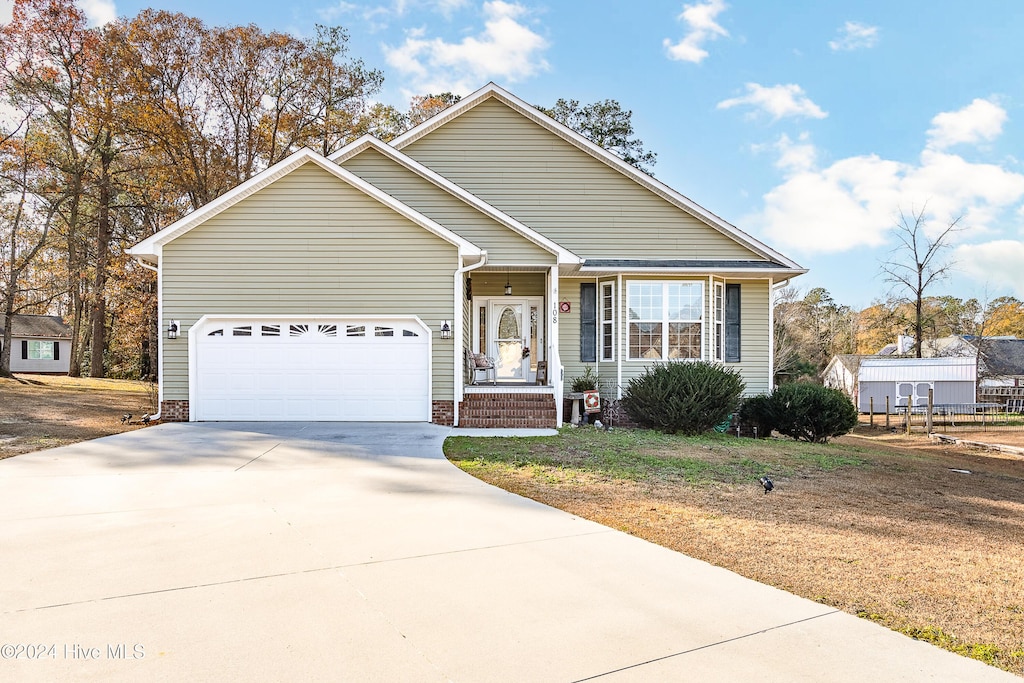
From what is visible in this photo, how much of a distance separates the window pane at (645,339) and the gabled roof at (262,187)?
4630mm

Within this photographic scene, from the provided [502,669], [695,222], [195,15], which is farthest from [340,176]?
[195,15]

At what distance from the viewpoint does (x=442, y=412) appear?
12.9 meters

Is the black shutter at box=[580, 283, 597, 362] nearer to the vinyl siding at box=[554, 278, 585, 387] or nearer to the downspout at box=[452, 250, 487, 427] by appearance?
the vinyl siding at box=[554, 278, 585, 387]

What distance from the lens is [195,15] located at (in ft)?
79.0

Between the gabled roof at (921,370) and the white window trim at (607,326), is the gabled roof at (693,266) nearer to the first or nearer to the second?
the white window trim at (607,326)

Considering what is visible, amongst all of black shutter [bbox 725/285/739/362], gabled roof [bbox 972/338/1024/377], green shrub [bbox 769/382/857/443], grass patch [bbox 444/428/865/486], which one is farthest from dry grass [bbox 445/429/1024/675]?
gabled roof [bbox 972/338/1024/377]

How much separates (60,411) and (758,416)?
636 inches

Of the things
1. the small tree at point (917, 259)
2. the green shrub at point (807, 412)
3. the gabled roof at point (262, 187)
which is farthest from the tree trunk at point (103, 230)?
the small tree at point (917, 259)

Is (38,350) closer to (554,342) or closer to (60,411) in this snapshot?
(60,411)

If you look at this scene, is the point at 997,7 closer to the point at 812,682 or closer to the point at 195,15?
the point at 812,682

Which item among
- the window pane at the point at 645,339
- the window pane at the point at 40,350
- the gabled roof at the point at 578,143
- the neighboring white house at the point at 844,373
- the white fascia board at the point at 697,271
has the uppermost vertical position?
the gabled roof at the point at 578,143

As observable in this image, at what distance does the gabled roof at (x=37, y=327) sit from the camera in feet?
137

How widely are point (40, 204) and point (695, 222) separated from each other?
26192 millimetres

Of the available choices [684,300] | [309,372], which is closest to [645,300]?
[684,300]
